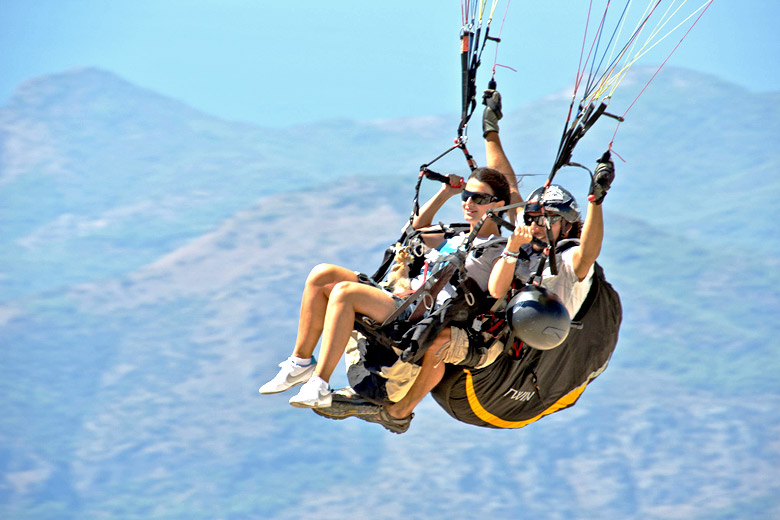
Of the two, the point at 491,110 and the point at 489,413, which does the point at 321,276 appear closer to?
the point at 489,413

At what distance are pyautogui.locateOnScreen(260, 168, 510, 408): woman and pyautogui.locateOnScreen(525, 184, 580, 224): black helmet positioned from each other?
36 centimetres

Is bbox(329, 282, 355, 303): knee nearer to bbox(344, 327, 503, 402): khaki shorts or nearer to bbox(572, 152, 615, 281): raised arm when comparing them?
bbox(344, 327, 503, 402): khaki shorts

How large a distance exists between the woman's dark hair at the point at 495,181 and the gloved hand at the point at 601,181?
76cm

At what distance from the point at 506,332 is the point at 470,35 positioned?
1.80 meters

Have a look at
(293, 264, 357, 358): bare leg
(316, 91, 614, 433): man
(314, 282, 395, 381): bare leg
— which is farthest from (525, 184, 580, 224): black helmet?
(293, 264, 357, 358): bare leg

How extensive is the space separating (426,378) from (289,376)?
2.46 ft

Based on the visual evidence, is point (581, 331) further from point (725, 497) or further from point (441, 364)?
point (725, 497)

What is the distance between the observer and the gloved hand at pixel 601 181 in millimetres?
6051

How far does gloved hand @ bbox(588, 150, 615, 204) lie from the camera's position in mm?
6051

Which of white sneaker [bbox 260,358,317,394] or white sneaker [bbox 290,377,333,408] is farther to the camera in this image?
white sneaker [bbox 260,358,317,394]

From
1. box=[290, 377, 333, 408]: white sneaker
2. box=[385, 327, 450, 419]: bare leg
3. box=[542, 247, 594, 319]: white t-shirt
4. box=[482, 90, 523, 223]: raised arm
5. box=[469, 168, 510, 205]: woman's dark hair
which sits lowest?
box=[290, 377, 333, 408]: white sneaker

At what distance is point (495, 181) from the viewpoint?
268 inches

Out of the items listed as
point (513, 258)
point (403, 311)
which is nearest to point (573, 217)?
point (513, 258)

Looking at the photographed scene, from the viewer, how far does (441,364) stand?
22.2 ft
